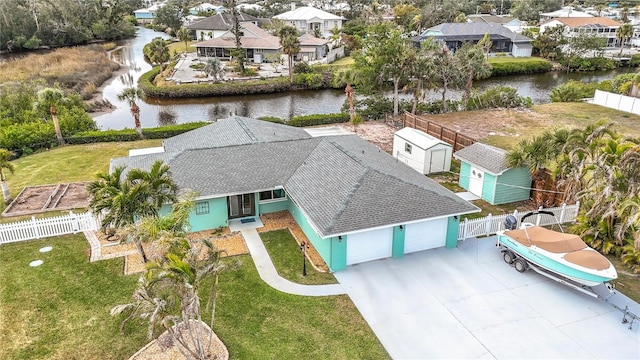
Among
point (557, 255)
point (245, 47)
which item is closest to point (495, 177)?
point (557, 255)

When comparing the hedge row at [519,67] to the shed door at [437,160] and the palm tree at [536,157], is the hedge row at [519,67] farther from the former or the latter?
the palm tree at [536,157]

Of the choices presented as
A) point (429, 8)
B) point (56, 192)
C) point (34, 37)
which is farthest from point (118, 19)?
point (56, 192)

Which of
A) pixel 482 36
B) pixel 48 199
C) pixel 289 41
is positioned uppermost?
pixel 482 36

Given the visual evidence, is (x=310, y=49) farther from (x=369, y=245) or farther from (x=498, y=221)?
(x=369, y=245)

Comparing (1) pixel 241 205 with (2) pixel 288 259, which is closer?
(2) pixel 288 259

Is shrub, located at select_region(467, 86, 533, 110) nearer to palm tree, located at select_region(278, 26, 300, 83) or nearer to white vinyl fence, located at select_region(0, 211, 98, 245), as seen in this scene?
palm tree, located at select_region(278, 26, 300, 83)

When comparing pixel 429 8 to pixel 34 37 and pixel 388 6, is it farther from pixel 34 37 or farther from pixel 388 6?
pixel 34 37

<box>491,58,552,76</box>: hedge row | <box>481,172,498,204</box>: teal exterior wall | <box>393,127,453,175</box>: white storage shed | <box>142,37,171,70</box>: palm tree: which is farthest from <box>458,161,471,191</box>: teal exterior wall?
<box>142,37,171,70</box>: palm tree

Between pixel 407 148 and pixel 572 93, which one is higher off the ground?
pixel 572 93

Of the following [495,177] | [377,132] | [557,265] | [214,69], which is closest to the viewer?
[557,265]
